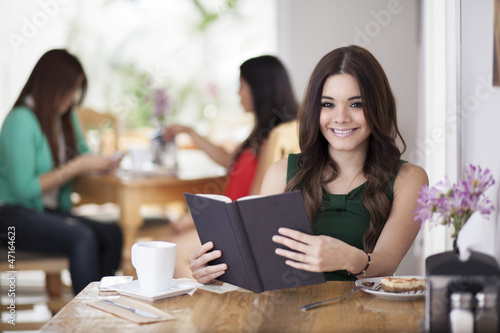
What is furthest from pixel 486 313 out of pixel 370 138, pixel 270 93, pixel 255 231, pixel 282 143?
pixel 270 93

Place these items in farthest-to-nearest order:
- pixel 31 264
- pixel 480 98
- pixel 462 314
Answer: pixel 31 264 → pixel 480 98 → pixel 462 314

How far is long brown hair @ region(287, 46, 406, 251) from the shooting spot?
5.13 ft

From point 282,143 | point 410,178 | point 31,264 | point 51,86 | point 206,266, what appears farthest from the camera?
point 51,86

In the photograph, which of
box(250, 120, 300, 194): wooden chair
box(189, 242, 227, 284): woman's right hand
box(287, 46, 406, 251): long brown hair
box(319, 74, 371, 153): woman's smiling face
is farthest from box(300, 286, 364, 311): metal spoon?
box(250, 120, 300, 194): wooden chair

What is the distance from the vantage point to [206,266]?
127cm

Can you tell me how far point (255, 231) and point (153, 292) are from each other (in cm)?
23

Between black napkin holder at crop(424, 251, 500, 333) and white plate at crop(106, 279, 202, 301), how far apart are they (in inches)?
19.2

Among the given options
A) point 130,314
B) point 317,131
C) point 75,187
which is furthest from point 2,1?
point 130,314

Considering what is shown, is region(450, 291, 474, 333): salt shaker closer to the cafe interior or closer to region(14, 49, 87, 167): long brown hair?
the cafe interior

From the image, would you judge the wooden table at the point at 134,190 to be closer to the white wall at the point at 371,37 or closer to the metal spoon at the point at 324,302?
the white wall at the point at 371,37

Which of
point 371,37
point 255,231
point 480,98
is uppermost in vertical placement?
point 371,37

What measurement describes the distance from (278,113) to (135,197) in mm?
749

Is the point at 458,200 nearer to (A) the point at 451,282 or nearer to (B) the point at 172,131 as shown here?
(A) the point at 451,282

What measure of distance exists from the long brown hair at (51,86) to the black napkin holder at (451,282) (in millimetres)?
2269
